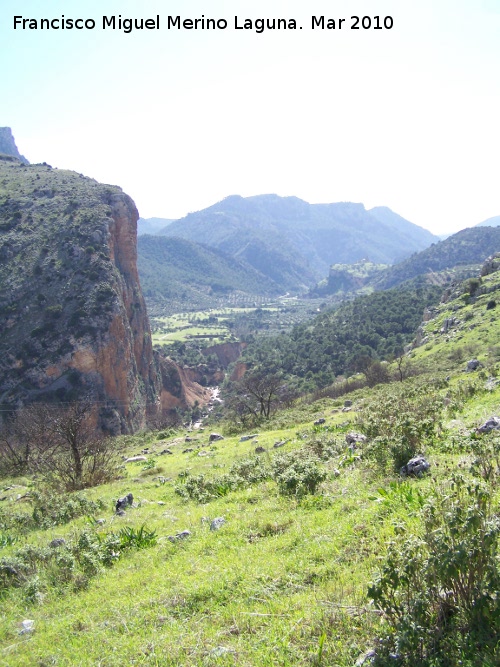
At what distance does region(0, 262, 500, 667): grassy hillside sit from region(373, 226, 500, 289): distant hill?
16559 cm

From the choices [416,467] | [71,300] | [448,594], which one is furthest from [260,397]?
[71,300]

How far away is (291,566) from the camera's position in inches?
209

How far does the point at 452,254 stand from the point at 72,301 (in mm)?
158722

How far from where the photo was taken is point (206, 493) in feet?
32.7

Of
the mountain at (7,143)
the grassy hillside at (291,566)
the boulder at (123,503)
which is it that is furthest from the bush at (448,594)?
the mountain at (7,143)

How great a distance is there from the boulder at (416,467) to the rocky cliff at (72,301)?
147 feet

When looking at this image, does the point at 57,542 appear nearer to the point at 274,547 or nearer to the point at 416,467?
the point at 274,547

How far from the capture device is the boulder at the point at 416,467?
6863 millimetres

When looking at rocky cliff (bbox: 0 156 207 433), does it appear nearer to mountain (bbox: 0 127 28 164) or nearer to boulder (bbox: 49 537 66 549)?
boulder (bbox: 49 537 66 549)

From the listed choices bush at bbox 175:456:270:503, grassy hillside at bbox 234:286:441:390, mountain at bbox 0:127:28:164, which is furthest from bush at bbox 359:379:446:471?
mountain at bbox 0:127:28:164

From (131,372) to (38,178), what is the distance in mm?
38017

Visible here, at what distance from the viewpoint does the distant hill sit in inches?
6521

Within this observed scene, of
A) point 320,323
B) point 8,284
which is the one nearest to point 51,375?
point 8,284

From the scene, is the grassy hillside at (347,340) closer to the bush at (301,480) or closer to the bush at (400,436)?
the bush at (400,436)
